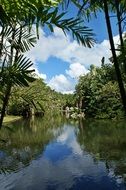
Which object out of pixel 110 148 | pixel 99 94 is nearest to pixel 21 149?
pixel 110 148

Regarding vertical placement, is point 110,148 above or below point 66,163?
above

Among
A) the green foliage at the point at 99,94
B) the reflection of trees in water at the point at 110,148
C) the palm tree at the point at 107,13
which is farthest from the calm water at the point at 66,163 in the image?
the green foliage at the point at 99,94

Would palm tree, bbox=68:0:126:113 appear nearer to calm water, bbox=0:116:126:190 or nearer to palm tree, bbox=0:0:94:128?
palm tree, bbox=0:0:94:128

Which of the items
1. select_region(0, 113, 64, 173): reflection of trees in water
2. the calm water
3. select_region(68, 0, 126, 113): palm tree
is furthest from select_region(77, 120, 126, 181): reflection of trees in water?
select_region(68, 0, 126, 113): palm tree

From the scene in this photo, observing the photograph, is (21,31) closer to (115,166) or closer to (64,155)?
(115,166)

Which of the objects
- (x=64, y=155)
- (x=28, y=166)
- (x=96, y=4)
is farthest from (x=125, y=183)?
(x=96, y=4)

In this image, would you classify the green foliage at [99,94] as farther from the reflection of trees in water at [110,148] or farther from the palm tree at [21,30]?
the palm tree at [21,30]

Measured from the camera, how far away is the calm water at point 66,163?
67.2ft

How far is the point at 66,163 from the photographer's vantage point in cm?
2723

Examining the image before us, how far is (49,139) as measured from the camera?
138 feet

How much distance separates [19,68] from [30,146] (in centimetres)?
3192

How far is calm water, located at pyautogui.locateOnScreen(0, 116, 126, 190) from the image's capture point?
67.2 ft

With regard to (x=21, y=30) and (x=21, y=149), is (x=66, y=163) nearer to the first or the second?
(x=21, y=149)

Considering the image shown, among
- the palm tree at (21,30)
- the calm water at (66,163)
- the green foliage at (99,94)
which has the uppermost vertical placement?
the green foliage at (99,94)
